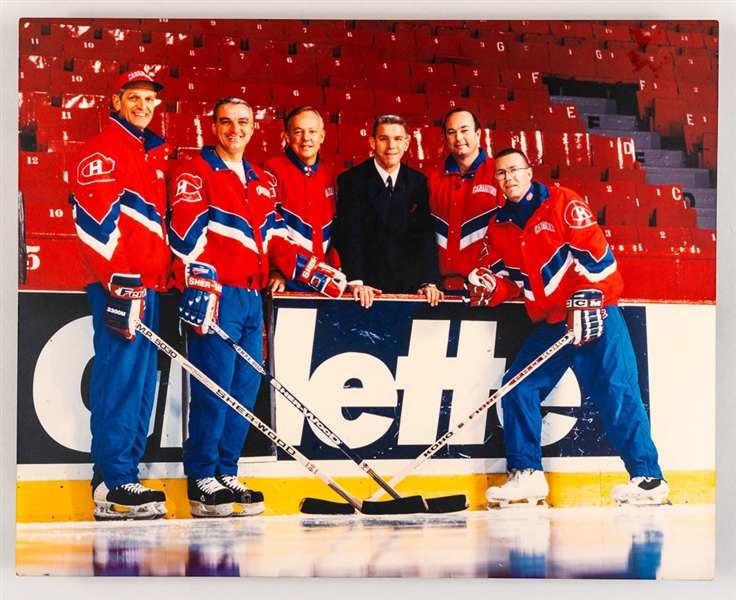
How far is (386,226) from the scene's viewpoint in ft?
7.53

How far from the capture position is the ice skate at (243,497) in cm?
224

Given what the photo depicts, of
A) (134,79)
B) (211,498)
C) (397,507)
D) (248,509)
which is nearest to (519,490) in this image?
(397,507)

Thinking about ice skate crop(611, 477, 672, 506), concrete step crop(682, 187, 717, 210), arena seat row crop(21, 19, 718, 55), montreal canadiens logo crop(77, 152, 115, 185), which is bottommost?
ice skate crop(611, 477, 672, 506)

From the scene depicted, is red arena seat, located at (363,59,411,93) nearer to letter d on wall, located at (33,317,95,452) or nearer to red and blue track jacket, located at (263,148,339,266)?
red and blue track jacket, located at (263,148,339,266)

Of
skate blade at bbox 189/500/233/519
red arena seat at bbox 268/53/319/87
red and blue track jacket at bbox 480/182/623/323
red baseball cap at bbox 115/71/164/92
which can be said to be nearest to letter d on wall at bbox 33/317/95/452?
skate blade at bbox 189/500/233/519

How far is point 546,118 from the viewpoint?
2.33 meters

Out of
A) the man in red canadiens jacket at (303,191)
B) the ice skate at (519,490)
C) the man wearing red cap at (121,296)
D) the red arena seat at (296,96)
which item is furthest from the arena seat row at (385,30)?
the ice skate at (519,490)

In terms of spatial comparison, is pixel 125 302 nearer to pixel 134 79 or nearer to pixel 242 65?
pixel 134 79

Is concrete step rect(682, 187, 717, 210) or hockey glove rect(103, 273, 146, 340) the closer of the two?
hockey glove rect(103, 273, 146, 340)

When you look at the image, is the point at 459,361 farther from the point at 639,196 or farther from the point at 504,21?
the point at 504,21

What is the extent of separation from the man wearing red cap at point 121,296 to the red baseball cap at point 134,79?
0.16m

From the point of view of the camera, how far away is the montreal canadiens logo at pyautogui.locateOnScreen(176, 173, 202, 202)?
223 centimetres

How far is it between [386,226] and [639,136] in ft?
3.01

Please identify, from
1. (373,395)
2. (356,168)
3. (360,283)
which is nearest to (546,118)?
(356,168)
